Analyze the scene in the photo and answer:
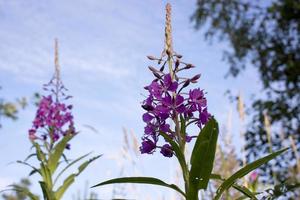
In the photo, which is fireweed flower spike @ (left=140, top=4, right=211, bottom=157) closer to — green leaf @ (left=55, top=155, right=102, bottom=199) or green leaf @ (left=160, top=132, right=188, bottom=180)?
green leaf @ (left=160, top=132, right=188, bottom=180)

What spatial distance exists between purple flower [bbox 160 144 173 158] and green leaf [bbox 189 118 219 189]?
0.22m

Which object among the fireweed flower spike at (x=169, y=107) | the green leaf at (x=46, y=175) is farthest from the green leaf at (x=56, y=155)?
the fireweed flower spike at (x=169, y=107)

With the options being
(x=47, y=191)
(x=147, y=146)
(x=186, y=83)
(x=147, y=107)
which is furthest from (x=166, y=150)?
(x=47, y=191)

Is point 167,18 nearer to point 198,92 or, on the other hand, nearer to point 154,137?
point 198,92

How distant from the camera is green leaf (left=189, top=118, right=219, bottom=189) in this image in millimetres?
2045

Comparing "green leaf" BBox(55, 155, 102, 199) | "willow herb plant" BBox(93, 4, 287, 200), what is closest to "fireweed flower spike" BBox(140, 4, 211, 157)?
"willow herb plant" BBox(93, 4, 287, 200)

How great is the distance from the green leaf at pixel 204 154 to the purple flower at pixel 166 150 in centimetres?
22

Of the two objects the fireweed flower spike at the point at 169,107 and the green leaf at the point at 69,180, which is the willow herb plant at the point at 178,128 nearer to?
the fireweed flower spike at the point at 169,107

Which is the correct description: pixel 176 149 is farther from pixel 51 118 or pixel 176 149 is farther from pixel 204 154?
pixel 51 118

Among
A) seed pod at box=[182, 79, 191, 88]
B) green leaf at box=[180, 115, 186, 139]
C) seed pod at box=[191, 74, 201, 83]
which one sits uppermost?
seed pod at box=[191, 74, 201, 83]

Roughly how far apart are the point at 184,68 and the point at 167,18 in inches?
10.8

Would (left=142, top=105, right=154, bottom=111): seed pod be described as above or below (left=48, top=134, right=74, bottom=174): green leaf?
below

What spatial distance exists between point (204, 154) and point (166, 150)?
0.30m

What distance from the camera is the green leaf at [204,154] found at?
204 cm
